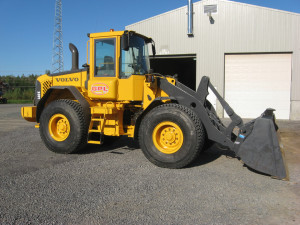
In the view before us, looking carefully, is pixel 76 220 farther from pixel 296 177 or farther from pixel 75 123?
pixel 296 177

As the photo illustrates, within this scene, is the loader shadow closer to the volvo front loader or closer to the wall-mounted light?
Result: the volvo front loader

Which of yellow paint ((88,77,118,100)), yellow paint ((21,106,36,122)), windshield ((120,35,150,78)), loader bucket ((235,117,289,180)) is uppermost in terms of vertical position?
windshield ((120,35,150,78))

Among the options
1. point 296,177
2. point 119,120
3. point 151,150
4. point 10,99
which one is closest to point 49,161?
point 119,120

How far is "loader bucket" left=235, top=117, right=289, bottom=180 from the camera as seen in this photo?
14.5 feet

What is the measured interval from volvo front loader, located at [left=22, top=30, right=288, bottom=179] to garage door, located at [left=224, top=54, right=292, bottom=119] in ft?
27.7

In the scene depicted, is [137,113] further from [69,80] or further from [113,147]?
[69,80]

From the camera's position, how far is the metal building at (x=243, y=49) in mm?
13211

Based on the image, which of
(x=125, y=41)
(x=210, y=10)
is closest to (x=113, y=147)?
(x=125, y=41)

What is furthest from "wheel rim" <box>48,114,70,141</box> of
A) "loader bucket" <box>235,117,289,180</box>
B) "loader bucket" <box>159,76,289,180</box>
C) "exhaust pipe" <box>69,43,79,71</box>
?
"loader bucket" <box>235,117,289,180</box>

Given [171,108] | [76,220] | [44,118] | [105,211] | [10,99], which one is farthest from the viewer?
[10,99]

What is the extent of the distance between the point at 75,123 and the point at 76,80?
1.12m

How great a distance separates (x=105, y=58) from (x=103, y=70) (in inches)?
10.6

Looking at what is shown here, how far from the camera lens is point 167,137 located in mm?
5281

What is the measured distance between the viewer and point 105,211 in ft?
11.3
